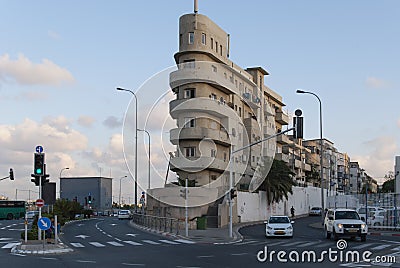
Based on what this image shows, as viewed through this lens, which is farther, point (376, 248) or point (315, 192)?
point (315, 192)

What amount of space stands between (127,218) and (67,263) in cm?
6322

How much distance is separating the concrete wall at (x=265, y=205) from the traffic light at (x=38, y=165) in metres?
33.1

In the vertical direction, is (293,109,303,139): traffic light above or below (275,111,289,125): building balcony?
below

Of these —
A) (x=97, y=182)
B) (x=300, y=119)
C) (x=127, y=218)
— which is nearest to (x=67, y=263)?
(x=300, y=119)

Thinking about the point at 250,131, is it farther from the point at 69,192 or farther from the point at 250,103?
the point at 69,192

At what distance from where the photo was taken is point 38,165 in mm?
28344

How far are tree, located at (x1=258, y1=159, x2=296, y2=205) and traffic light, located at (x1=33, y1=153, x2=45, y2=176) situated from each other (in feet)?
137

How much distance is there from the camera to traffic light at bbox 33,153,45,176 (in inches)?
1111

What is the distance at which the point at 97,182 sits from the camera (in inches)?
3775

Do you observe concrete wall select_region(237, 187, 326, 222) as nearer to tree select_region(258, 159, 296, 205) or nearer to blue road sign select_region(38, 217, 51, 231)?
tree select_region(258, 159, 296, 205)

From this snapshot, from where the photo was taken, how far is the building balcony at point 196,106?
62.7 meters

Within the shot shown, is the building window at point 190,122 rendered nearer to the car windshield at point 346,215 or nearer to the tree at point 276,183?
the tree at point 276,183

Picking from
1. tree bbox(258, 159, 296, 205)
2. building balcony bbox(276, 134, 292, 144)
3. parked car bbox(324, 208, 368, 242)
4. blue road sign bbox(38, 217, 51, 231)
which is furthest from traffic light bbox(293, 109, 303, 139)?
building balcony bbox(276, 134, 292, 144)

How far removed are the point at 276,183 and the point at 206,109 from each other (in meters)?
12.5
